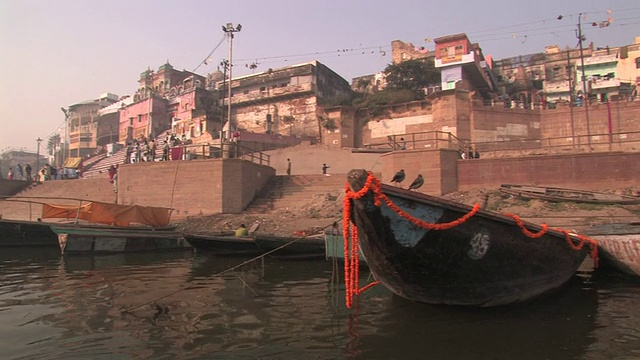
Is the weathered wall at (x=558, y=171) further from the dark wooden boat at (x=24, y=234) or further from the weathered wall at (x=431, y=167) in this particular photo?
the dark wooden boat at (x=24, y=234)

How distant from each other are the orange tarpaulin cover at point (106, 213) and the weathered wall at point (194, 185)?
4.74 meters

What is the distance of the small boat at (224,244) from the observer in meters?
13.1

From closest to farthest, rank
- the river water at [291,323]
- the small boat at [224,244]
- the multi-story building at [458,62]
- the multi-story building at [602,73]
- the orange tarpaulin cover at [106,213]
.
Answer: the river water at [291,323] < the small boat at [224,244] < the orange tarpaulin cover at [106,213] < the multi-story building at [458,62] < the multi-story building at [602,73]

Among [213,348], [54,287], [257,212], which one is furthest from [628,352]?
[257,212]

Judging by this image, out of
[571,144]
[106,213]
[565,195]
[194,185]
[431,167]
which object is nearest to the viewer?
[106,213]

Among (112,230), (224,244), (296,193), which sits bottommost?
(224,244)

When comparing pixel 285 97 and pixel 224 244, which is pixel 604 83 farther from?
pixel 224 244

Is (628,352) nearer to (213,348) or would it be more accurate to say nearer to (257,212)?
→ (213,348)

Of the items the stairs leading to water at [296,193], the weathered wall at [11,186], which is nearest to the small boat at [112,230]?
the stairs leading to water at [296,193]

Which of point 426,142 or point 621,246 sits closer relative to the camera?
point 621,246

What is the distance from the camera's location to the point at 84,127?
203 ft

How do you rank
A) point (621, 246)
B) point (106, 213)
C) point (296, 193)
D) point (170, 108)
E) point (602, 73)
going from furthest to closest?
1. point (170, 108)
2. point (602, 73)
3. point (296, 193)
4. point (106, 213)
5. point (621, 246)

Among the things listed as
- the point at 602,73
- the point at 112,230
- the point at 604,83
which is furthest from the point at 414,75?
the point at 112,230

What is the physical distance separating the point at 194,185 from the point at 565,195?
18.6 meters
